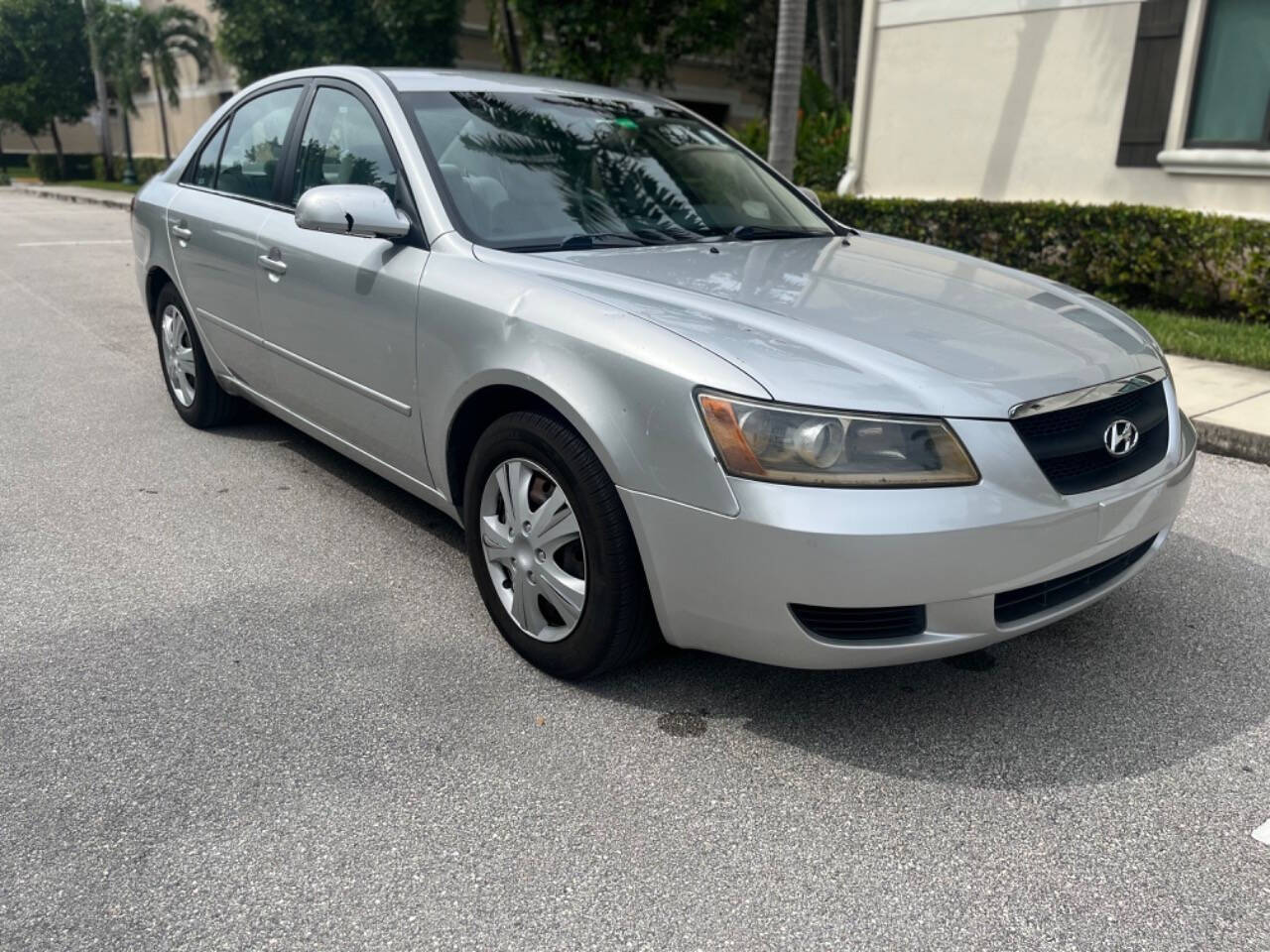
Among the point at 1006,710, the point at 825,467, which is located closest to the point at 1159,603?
the point at 1006,710

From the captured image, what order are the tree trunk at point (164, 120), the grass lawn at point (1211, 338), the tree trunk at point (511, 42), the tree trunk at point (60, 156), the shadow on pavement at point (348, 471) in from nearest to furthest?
the shadow on pavement at point (348, 471) < the grass lawn at point (1211, 338) < the tree trunk at point (511, 42) < the tree trunk at point (164, 120) < the tree trunk at point (60, 156)

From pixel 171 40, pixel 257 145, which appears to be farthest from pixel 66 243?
pixel 171 40

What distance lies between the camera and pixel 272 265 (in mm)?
4156

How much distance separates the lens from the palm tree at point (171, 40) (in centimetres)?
3350

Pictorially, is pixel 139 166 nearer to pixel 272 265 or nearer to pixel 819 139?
pixel 819 139

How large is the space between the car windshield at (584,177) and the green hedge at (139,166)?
35.9m

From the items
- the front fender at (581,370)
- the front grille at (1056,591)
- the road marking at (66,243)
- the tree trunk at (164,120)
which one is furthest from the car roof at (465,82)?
the tree trunk at (164,120)

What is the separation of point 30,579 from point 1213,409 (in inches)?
220

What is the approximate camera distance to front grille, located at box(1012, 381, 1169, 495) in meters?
2.61

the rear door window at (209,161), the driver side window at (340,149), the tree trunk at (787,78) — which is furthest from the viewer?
the tree trunk at (787,78)

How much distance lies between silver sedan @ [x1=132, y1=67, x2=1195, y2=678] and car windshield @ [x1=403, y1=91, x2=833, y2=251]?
0.01m

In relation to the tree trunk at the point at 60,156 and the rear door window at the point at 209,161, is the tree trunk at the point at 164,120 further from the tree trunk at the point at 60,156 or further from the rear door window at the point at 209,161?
the rear door window at the point at 209,161

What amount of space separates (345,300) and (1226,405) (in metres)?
4.72

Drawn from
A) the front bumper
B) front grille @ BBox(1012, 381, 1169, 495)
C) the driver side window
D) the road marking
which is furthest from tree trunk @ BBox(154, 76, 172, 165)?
front grille @ BBox(1012, 381, 1169, 495)
